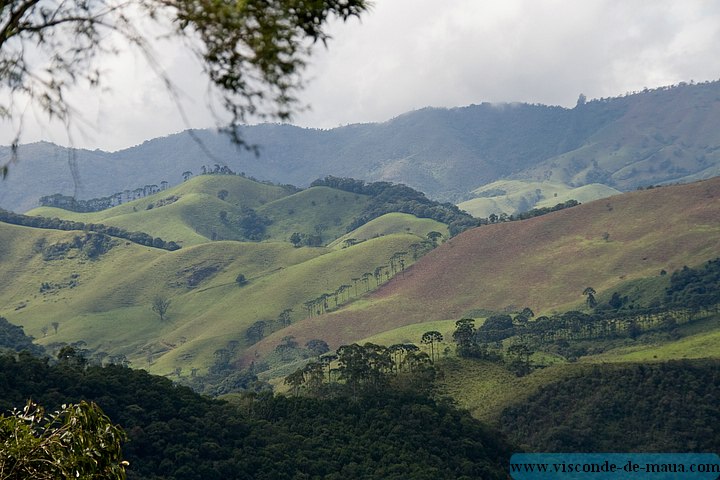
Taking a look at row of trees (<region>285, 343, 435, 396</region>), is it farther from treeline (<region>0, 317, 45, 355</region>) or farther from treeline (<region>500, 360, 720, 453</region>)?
treeline (<region>0, 317, 45, 355</region>)

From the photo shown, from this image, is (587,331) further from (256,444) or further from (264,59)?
(264,59)

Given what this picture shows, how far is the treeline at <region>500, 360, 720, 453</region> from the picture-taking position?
93062 mm

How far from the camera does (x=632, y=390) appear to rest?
100562 mm

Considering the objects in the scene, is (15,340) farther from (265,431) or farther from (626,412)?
(626,412)

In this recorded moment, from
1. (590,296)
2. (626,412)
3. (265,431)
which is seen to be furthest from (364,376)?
(590,296)

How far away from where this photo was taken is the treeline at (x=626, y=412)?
93.1m

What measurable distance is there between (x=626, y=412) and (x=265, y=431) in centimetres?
4853

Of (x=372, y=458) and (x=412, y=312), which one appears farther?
(x=412, y=312)

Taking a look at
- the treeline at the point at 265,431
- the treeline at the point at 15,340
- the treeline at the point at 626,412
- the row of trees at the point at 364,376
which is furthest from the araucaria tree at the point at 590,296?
the treeline at the point at 15,340

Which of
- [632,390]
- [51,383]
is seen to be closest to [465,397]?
[632,390]

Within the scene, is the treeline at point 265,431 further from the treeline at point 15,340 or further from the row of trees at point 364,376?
the treeline at point 15,340

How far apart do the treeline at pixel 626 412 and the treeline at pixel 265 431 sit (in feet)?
68.6

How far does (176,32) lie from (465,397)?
3944 inches

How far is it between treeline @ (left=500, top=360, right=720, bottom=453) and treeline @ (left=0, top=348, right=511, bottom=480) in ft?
68.6
